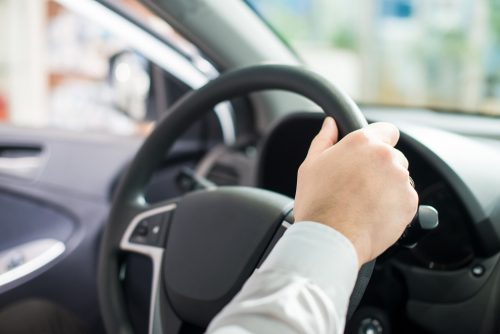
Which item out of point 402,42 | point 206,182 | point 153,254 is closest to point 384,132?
point 153,254

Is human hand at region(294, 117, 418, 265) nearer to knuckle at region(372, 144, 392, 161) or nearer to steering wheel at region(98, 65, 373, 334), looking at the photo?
knuckle at region(372, 144, 392, 161)

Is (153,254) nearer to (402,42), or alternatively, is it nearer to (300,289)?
(300,289)

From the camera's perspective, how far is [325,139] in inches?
31.9

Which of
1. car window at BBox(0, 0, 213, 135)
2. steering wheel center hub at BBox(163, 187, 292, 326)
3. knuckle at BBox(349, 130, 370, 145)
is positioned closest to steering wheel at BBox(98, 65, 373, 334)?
steering wheel center hub at BBox(163, 187, 292, 326)

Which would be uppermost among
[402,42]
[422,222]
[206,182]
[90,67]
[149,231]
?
[422,222]

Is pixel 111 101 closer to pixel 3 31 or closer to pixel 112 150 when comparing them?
pixel 112 150

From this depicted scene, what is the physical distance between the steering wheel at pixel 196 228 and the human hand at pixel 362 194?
0.14 m

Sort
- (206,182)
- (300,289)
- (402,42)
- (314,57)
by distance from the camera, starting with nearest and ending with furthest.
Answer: (300,289), (206,182), (314,57), (402,42)

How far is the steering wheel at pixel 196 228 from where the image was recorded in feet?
3.17

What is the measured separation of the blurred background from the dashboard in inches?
26.8

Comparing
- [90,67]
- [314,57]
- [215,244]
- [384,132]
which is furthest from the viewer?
[90,67]

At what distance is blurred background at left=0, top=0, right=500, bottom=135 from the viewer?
6.89 ft

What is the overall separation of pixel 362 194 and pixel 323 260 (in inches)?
3.3

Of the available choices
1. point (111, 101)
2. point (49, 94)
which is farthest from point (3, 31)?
point (111, 101)
